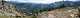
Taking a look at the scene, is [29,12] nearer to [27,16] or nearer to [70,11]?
[27,16]

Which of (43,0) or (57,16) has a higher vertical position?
(43,0)

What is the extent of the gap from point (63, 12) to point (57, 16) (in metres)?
0.06

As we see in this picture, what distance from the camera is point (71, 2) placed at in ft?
3.59

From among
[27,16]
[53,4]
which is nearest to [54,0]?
[53,4]

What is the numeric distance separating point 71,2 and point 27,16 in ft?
1.29

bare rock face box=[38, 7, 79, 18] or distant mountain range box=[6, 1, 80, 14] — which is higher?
distant mountain range box=[6, 1, 80, 14]

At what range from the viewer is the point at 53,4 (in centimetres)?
110

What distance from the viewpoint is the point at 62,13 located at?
1105 millimetres

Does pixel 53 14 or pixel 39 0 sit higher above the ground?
pixel 39 0

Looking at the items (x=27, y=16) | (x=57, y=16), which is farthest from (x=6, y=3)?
(x=57, y=16)

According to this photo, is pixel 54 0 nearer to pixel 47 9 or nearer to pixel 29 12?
pixel 47 9

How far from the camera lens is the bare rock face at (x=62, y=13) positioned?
3.61 feet

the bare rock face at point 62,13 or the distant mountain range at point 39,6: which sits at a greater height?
the distant mountain range at point 39,6

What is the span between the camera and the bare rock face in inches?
43.3
